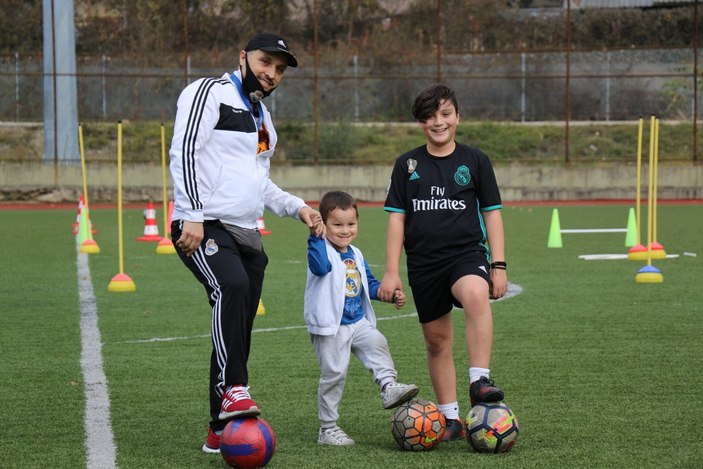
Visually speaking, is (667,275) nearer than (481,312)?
No

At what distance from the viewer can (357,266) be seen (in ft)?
19.9

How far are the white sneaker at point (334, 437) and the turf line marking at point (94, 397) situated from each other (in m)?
0.98

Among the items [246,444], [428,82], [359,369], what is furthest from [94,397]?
[428,82]

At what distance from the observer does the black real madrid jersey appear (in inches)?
237

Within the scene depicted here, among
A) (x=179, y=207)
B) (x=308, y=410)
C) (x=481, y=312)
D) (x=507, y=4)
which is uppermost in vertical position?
(x=507, y=4)

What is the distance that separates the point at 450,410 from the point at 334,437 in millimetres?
668

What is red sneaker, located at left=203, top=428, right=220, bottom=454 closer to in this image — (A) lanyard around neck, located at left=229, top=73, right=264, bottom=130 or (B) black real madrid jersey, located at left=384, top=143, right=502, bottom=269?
(B) black real madrid jersey, located at left=384, top=143, right=502, bottom=269

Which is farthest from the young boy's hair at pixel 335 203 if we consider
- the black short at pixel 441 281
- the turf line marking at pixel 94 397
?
the turf line marking at pixel 94 397

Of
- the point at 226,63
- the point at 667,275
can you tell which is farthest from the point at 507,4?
the point at 667,275

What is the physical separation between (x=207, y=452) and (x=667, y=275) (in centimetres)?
876

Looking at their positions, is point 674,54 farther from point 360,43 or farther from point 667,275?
point 667,275

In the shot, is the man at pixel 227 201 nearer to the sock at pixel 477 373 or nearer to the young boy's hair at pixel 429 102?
the young boy's hair at pixel 429 102

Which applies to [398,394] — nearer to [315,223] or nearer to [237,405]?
[237,405]

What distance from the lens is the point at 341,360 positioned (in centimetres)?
590
